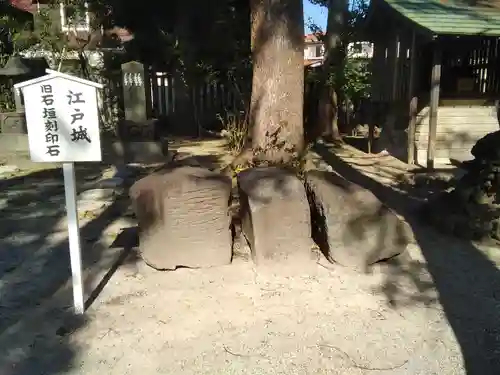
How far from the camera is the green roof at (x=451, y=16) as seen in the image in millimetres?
8781

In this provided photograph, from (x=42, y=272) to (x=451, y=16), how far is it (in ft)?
27.8

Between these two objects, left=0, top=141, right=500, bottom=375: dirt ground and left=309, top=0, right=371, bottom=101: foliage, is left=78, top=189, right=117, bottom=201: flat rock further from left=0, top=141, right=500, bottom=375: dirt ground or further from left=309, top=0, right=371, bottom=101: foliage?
left=309, top=0, right=371, bottom=101: foliage

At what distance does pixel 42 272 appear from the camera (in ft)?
14.1

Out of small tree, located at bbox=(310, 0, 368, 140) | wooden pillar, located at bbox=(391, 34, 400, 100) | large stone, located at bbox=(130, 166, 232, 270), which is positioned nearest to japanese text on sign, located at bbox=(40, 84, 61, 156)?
large stone, located at bbox=(130, 166, 232, 270)

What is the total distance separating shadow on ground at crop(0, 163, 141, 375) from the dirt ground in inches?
0.6

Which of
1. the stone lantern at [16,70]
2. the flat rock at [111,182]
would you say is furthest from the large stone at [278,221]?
the stone lantern at [16,70]

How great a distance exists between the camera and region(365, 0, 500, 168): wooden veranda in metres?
9.19

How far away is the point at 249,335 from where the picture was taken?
10.7 ft

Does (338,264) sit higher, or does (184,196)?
(184,196)

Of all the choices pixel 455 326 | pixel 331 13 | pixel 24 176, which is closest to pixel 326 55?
pixel 331 13

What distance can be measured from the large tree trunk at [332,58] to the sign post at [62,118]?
35.1 feet

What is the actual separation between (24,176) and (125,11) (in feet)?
26.7

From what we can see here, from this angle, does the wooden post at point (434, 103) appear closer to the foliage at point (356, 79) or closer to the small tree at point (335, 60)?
the small tree at point (335, 60)

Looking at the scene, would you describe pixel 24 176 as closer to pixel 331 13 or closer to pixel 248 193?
pixel 248 193
